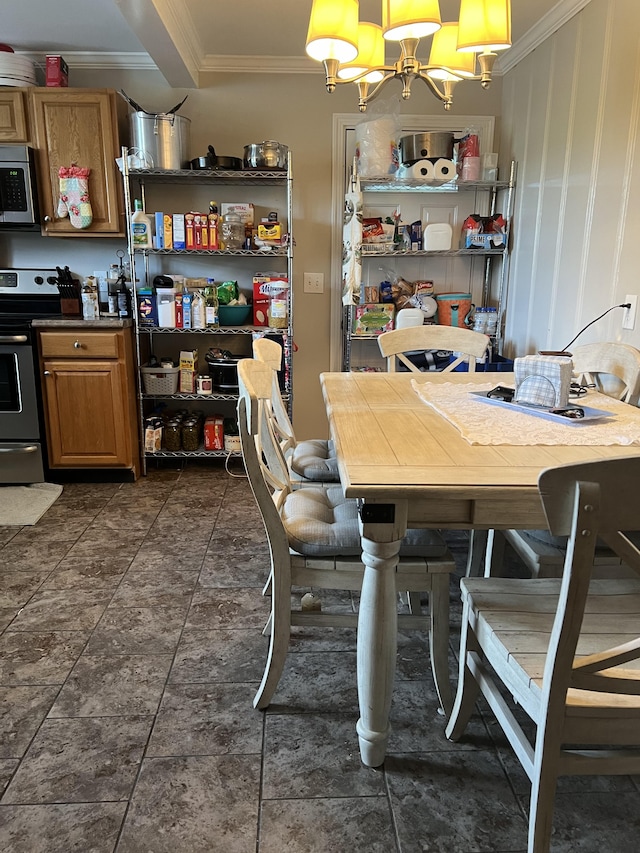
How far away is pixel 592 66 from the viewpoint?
8.80ft

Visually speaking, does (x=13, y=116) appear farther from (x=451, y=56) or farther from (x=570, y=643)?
(x=570, y=643)

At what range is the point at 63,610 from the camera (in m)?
2.22

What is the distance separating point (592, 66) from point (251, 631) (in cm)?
270

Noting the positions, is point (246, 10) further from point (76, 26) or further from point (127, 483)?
point (127, 483)

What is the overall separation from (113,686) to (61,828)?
480 mm

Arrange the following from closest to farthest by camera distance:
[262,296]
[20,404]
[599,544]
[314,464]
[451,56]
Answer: [599,544]
[451,56]
[314,464]
[20,404]
[262,296]

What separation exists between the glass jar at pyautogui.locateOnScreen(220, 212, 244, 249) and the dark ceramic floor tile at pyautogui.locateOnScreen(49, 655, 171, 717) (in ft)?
7.94

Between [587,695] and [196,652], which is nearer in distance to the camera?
[587,695]

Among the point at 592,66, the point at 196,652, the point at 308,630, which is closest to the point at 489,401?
the point at 308,630

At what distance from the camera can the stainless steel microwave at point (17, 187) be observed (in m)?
3.33

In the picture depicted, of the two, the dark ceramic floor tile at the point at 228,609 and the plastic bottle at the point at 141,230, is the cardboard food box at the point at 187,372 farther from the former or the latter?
the dark ceramic floor tile at the point at 228,609

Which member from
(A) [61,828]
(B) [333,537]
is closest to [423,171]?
(B) [333,537]

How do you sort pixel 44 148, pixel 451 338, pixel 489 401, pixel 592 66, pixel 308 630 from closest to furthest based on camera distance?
pixel 489 401
pixel 308 630
pixel 592 66
pixel 451 338
pixel 44 148

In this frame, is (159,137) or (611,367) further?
(159,137)
